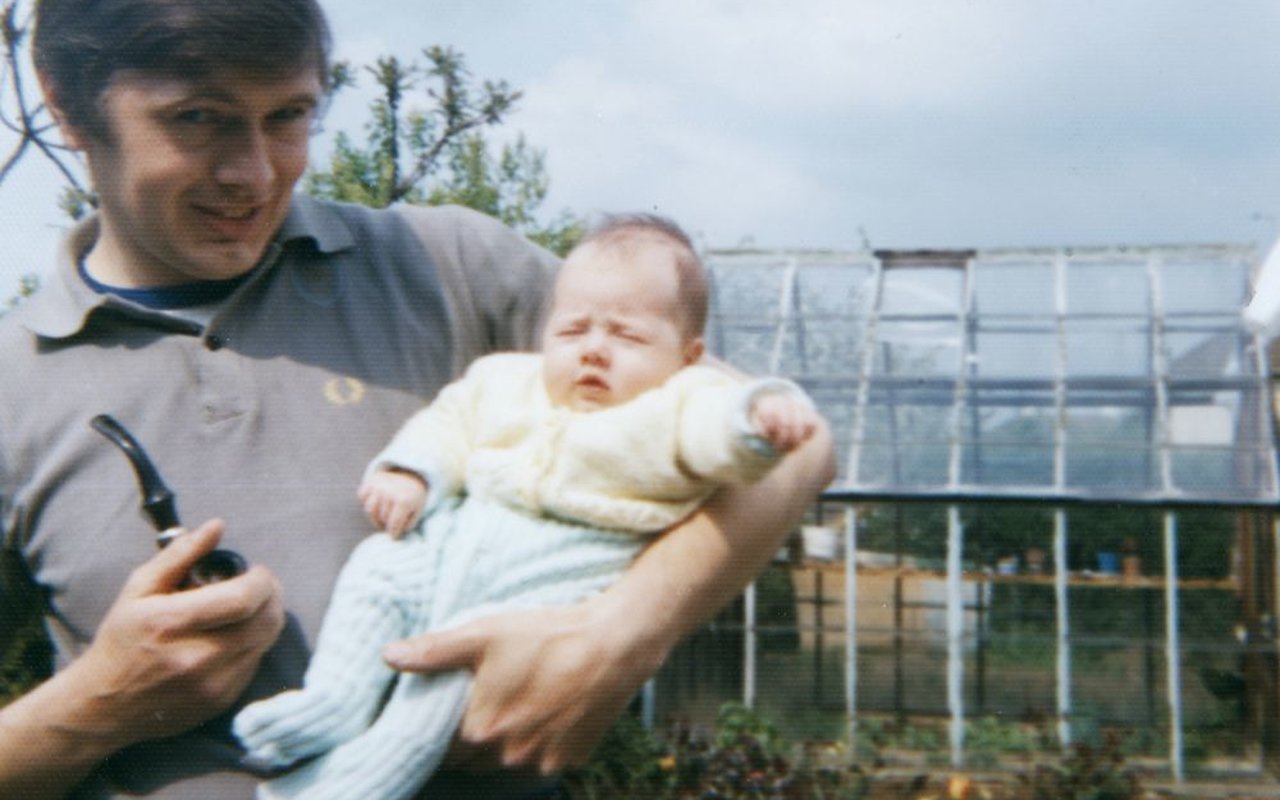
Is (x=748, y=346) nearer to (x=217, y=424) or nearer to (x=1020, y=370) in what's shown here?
(x=1020, y=370)

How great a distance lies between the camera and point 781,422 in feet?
3.19

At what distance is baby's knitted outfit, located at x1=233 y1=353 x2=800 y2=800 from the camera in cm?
100

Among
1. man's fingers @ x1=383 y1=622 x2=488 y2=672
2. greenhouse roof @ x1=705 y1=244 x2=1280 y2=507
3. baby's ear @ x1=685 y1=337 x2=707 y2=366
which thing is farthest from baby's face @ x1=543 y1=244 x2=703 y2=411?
greenhouse roof @ x1=705 y1=244 x2=1280 y2=507

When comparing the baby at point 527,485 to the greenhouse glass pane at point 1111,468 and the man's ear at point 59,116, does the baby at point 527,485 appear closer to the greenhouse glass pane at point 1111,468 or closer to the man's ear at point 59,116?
the man's ear at point 59,116

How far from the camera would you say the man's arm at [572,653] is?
1.00 m

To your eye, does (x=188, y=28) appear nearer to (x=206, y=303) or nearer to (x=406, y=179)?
(x=206, y=303)

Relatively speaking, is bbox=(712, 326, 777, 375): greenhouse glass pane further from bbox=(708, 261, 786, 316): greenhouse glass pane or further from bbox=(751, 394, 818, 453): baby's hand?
bbox=(751, 394, 818, 453): baby's hand

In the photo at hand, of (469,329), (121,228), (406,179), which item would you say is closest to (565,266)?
(469,329)

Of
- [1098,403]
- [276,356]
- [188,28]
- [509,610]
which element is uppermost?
[1098,403]

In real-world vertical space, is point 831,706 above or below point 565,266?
below

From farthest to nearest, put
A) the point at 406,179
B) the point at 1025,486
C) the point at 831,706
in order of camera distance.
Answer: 1. the point at 831,706
2. the point at 1025,486
3. the point at 406,179

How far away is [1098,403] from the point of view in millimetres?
6969

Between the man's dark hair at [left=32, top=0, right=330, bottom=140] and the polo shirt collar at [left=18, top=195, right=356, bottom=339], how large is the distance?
0.11 meters

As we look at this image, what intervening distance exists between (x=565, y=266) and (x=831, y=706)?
632cm
